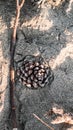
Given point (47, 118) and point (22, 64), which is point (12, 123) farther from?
point (22, 64)

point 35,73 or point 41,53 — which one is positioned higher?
point 41,53

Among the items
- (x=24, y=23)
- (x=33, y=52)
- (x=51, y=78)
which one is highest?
(x=24, y=23)

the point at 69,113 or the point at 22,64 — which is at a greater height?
the point at 22,64

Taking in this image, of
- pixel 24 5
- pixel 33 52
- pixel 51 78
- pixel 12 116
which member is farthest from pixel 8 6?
pixel 12 116
